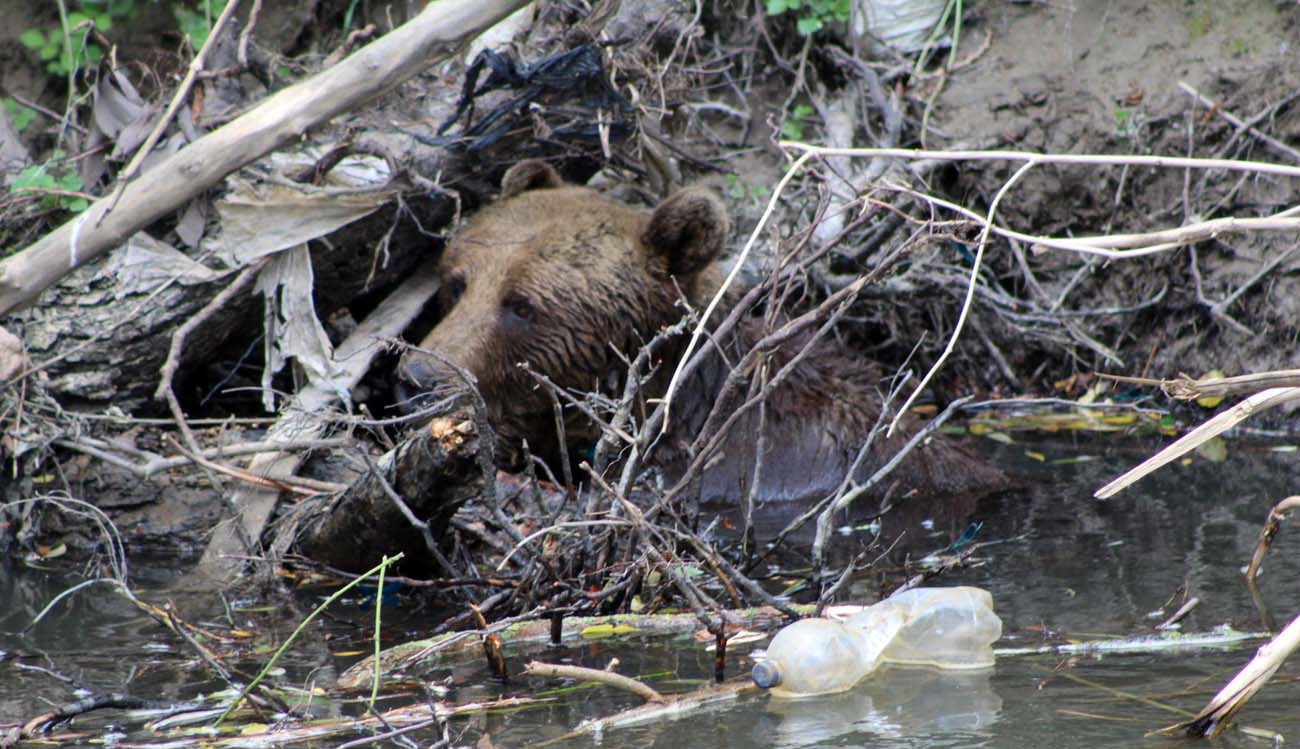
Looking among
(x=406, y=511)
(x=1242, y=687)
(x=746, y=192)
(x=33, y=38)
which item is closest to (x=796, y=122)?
(x=746, y=192)

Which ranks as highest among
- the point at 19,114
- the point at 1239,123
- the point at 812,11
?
the point at 812,11

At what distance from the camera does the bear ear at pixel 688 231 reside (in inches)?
228

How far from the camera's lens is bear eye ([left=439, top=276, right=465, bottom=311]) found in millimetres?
6266

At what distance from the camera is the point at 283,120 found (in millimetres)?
5246

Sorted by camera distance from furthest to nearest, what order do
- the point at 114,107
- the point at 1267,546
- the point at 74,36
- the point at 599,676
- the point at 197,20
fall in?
the point at 197,20 < the point at 74,36 < the point at 114,107 < the point at 1267,546 < the point at 599,676

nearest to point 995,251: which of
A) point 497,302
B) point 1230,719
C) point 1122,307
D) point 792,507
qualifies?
point 1122,307

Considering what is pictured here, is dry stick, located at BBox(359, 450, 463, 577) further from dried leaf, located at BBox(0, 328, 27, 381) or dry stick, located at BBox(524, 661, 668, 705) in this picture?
dried leaf, located at BBox(0, 328, 27, 381)

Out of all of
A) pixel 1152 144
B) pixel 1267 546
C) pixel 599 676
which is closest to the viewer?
pixel 599 676

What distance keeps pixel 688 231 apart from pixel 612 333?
575 millimetres

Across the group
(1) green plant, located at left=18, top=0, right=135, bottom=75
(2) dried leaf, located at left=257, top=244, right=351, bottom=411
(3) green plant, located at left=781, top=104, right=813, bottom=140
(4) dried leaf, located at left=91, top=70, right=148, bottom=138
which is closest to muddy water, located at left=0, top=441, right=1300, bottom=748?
(2) dried leaf, located at left=257, top=244, right=351, bottom=411

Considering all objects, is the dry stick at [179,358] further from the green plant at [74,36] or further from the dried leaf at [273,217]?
the green plant at [74,36]

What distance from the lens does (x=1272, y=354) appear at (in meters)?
7.41

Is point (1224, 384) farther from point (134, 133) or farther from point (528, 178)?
point (134, 133)

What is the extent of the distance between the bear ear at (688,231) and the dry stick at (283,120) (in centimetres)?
111
